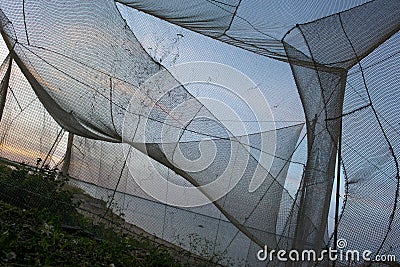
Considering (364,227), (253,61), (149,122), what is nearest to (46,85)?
(149,122)

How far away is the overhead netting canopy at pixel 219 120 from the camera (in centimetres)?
A: 405

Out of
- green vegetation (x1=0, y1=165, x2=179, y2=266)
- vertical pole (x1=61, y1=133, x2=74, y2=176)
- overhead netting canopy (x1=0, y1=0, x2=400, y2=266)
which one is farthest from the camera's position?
vertical pole (x1=61, y1=133, x2=74, y2=176)

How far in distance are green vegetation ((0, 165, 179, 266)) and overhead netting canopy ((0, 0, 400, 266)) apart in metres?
0.47

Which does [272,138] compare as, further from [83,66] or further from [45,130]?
[45,130]

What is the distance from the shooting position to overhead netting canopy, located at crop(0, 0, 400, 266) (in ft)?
13.3

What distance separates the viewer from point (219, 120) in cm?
542

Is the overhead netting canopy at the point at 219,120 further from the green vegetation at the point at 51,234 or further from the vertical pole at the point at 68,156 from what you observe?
the green vegetation at the point at 51,234

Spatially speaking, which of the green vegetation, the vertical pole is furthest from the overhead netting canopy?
the green vegetation

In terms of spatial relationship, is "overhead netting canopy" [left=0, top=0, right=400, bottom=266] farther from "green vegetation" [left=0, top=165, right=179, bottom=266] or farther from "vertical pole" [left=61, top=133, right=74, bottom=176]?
"green vegetation" [left=0, top=165, right=179, bottom=266]

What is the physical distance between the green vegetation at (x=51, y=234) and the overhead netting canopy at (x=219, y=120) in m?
0.47

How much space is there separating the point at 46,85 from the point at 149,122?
1.40 m

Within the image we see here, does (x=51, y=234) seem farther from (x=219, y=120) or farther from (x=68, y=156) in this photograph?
(x=68, y=156)

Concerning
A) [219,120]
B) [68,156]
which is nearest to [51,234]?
[219,120]

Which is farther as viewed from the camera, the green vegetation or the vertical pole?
the vertical pole
